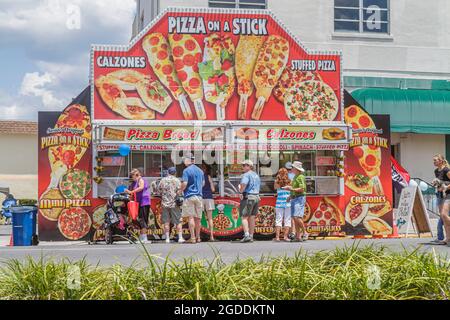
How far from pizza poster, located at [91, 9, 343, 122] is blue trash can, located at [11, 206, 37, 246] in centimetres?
267

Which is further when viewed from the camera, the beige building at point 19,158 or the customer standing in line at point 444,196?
the beige building at point 19,158

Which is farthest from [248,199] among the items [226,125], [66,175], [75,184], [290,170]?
[66,175]

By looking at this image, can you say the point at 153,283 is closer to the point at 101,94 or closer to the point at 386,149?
the point at 101,94

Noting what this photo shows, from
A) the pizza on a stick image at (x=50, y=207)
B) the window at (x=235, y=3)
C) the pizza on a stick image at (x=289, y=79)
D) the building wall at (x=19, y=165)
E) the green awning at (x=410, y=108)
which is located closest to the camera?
the pizza on a stick image at (x=50, y=207)

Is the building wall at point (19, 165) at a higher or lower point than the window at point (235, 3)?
lower

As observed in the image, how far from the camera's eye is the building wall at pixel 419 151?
25.0 m

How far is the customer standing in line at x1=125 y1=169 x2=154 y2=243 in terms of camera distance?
1405 centimetres

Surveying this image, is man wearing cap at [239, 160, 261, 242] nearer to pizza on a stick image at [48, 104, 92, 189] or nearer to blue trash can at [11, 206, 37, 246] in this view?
pizza on a stick image at [48, 104, 92, 189]

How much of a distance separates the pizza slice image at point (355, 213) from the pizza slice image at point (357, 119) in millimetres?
1921

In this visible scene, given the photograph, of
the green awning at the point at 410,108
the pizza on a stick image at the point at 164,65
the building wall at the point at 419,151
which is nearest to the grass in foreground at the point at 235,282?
the pizza on a stick image at the point at 164,65

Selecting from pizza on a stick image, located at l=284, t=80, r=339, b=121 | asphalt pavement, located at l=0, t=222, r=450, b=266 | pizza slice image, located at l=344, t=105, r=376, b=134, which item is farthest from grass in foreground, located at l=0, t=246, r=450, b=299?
pizza slice image, located at l=344, t=105, r=376, b=134

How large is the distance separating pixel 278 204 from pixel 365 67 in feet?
42.0

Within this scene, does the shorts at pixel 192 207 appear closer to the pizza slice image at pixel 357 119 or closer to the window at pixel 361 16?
Answer: the pizza slice image at pixel 357 119

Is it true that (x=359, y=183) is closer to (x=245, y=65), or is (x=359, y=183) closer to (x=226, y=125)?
(x=226, y=125)
